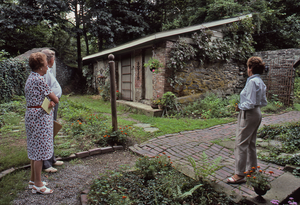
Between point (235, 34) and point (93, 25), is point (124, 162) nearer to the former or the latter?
point (235, 34)

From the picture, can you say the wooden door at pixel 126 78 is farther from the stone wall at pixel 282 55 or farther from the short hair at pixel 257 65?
the short hair at pixel 257 65

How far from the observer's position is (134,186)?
8.15 feet

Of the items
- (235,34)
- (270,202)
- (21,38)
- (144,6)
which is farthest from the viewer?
(144,6)

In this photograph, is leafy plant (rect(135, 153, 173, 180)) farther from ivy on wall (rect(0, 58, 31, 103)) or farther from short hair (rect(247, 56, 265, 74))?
ivy on wall (rect(0, 58, 31, 103))

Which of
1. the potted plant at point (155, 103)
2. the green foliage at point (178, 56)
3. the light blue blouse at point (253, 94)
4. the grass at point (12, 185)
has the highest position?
Answer: the green foliage at point (178, 56)

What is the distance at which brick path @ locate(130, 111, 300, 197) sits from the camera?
3.02 m

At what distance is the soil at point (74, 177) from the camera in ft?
7.56

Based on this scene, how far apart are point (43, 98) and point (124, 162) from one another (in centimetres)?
172

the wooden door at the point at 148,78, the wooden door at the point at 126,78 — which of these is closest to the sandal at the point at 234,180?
the wooden door at the point at 148,78

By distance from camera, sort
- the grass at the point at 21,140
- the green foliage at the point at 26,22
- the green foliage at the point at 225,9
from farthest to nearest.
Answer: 1. the green foliage at the point at 225,9
2. the green foliage at the point at 26,22
3. the grass at the point at 21,140

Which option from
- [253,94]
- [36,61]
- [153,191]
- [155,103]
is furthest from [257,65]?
[155,103]

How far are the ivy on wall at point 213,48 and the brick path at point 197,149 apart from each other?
2.89 metres

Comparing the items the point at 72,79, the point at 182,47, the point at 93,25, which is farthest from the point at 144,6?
the point at 182,47

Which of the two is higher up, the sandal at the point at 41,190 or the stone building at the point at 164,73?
the stone building at the point at 164,73
